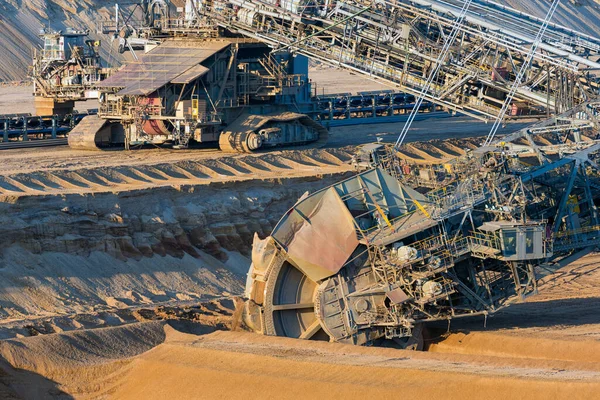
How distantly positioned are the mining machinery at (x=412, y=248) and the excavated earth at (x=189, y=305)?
865mm

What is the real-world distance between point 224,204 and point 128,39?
40.8 ft

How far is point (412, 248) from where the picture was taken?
25859mm

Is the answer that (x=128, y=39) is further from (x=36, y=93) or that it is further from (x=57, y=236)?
(x=57, y=236)

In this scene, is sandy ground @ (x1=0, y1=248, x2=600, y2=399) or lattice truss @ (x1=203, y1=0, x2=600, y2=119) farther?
lattice truss @ (x1=203, y1=0, x2=600, y2=119)

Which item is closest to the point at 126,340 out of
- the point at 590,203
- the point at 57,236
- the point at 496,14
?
the point at 57,236

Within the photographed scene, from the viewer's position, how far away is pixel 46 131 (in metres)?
47.5

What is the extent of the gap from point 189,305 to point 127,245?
4533mm

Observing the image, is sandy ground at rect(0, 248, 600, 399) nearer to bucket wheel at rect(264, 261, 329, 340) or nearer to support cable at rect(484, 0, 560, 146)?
bucket wheel at rect(264, 261, 329, 340)

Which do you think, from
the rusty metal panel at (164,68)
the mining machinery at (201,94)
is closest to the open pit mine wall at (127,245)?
the mining machinery at (201,94)

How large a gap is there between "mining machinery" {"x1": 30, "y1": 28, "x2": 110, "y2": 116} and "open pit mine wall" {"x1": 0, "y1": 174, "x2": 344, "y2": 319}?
11858 mm

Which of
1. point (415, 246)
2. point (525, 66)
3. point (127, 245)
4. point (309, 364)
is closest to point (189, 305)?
point (127, 245)

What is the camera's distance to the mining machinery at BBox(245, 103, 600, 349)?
2623 centimetres

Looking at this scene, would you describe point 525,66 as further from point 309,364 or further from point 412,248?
point 309,364

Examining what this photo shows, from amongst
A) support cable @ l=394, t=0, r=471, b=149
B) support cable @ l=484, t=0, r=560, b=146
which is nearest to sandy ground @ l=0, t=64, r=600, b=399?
support cable @ l=394, t=0, r=471, b=149
